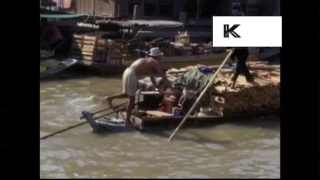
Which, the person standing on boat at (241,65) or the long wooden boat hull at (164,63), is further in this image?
the long wooden boat hull at (164,63)

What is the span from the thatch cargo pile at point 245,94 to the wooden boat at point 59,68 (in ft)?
21.7

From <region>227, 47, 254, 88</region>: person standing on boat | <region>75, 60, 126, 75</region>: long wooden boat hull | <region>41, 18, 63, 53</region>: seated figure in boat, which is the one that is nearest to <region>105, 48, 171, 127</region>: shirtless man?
<region>227, 47, 254, 88</region>: person standing on boat

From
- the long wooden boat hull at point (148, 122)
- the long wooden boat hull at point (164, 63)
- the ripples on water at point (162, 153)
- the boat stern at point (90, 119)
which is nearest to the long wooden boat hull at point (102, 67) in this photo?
the long wooden boat hull at point (164, 63)

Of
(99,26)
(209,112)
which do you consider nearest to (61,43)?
(99,26)

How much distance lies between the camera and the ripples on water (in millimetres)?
7719

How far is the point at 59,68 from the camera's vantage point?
16.9 meters

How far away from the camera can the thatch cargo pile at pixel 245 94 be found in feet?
32.7

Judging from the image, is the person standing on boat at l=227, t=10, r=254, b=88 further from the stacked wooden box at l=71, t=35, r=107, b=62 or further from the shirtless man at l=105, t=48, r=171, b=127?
the stacked wooden box at l=71, t=35, r=107, b=62

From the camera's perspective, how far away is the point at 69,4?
961 inches

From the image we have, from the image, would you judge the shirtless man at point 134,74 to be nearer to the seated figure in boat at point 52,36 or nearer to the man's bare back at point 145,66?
the man's bare back at point 145,66

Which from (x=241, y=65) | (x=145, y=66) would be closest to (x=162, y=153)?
(x=145, y=66)

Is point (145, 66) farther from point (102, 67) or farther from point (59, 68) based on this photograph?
point (102, 67)

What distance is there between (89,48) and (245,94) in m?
8.54
